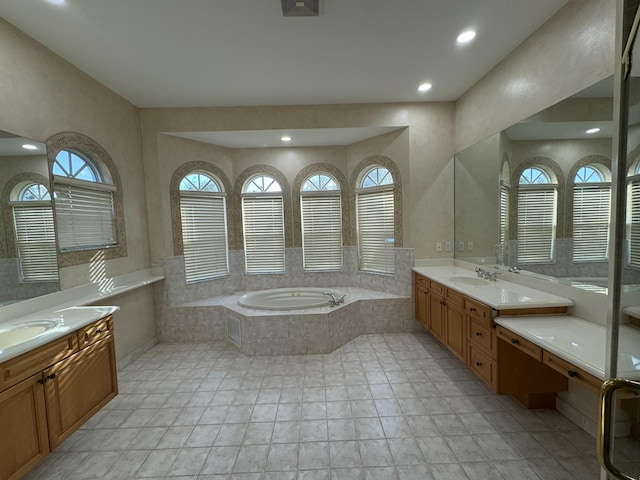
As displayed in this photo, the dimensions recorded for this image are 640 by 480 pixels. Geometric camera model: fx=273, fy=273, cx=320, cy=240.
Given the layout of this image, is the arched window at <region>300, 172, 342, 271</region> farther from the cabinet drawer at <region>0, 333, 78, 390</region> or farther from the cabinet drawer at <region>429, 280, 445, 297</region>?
the cabinet drawer at <region>0, 333, 78, 390</region>

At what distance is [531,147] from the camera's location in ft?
7.93

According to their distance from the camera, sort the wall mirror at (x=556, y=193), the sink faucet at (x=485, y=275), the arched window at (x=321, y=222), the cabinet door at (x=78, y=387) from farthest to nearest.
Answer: the arched window at (x=321, y=222), the sink faucet at (x=485, y=275), the wall mirror at (x=556, y=193), the cabinet door at (x=78, y=387)

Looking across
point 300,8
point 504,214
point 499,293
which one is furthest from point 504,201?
point 300,8

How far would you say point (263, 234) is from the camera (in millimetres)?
4598

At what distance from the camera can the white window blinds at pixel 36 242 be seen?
2182 millimetres

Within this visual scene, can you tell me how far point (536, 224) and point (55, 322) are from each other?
390 centimetres

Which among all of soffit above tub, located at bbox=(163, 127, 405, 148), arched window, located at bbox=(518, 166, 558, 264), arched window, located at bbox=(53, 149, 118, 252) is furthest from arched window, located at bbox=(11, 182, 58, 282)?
arched window, located at bbox=(518, 166, 558, 264)

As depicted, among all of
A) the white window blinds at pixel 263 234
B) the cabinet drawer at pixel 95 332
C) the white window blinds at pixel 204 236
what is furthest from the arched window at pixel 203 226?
the cabinet drawer at pixel 95 332

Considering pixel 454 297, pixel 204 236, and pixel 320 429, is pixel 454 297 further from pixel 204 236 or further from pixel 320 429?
pixel 204 236

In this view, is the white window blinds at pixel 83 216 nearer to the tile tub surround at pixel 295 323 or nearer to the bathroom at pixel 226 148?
the bathroom at pixel 226 148

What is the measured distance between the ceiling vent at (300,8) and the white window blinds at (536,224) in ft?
7.52

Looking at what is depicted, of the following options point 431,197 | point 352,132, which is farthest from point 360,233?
point 352,132

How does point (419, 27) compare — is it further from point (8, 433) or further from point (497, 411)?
point (8, 433)

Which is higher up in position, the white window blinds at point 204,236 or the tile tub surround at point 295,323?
the white window blinds at point 204,236
